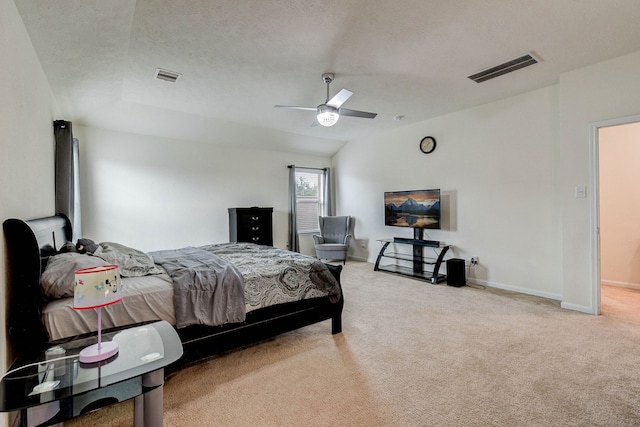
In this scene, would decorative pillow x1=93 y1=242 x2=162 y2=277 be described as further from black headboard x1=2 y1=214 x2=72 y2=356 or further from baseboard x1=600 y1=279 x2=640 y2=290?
baseboard x1=600 y1=279 x2=640 y2=290

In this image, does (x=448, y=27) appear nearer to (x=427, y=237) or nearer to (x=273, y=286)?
(x=273, y=286)

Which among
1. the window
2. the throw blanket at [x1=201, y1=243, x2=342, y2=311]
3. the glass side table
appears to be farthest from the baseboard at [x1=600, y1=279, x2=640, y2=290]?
the glass side table

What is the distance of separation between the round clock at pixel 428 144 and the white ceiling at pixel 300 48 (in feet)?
2.70

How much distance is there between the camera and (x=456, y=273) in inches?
176

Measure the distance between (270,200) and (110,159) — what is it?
2.98m

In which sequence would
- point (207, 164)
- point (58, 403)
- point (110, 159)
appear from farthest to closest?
point (207, 164) → point (110, 159) → point (58, 403)

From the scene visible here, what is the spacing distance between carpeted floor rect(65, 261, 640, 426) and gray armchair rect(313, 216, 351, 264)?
114 inches

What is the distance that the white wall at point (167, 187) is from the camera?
4664 mm

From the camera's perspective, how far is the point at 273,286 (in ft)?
8.33

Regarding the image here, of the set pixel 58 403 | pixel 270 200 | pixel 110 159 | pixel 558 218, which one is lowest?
pixel 58 403

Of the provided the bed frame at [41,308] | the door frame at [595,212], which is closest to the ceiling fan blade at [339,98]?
the bed frame at [41,308]

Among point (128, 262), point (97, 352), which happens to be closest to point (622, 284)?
point (97, 352)

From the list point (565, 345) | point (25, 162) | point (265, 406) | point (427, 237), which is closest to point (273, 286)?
point (265, 406)

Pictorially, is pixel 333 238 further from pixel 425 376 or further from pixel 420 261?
pixel 425 376
